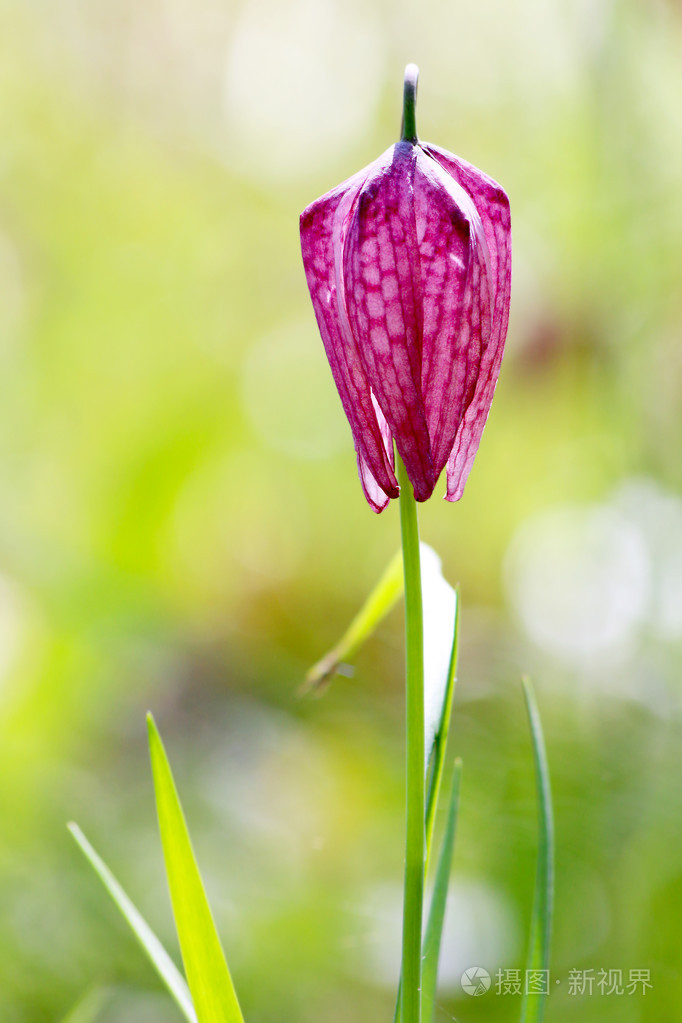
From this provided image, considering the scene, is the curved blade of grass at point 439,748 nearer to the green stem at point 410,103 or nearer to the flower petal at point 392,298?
the flower petal at point 392,298

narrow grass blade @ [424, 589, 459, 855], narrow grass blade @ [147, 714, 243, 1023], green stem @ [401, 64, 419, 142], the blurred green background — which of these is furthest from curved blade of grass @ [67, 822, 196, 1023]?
the blurred green background

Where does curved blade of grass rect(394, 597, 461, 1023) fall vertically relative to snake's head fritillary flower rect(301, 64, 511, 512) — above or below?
below

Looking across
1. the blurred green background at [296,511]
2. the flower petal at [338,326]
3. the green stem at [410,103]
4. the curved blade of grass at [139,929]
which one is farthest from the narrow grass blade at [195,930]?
the blurred green background at [296,511]

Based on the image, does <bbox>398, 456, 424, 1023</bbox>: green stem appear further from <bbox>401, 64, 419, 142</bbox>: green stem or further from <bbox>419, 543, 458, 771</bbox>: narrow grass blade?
<bbox>401, 64, 419, 142</bbox>: green stem

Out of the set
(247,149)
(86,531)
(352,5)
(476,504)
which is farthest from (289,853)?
(352,5)

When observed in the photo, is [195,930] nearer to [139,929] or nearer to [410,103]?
[139,929]

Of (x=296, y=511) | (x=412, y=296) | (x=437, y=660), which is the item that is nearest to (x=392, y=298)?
(x=412, y=296)
